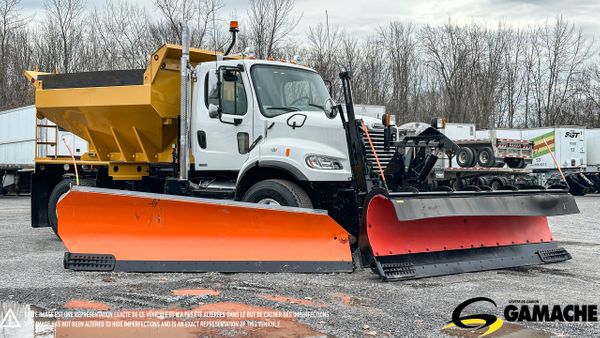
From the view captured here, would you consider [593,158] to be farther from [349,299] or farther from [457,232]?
[349,299]

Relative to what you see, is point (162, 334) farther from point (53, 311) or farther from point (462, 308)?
point (462, 308)

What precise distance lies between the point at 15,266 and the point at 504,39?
48.3 m

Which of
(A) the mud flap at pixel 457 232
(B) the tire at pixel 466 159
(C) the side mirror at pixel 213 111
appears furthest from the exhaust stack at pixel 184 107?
(B) the tire at pixel 466 159

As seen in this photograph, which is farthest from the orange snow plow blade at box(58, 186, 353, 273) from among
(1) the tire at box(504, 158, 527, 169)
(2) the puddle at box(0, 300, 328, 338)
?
(1) the tire at box(504, 158, 527, 169)

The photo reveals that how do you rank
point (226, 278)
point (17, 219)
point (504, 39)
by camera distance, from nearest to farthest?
point (226, 278) < point (17, 219) < point (504, 39)

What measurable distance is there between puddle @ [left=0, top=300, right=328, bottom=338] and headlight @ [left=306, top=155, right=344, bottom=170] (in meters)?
2.56

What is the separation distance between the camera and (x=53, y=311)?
548 cm

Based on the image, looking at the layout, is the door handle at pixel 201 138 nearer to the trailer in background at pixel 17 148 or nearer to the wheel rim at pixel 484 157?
the trailer in background at pixel 17 148

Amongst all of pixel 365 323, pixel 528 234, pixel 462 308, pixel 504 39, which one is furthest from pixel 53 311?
pixel 504 39

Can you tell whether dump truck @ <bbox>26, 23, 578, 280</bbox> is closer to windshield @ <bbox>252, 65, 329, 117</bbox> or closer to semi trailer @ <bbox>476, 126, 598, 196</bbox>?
windshield @ <bbox>252, 65, 329, 117</bbox>

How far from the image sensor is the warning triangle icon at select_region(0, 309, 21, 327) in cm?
514

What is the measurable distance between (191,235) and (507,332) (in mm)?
3650

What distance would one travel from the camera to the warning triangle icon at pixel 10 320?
5.14m

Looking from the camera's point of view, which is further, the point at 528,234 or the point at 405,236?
the point at 528,234
